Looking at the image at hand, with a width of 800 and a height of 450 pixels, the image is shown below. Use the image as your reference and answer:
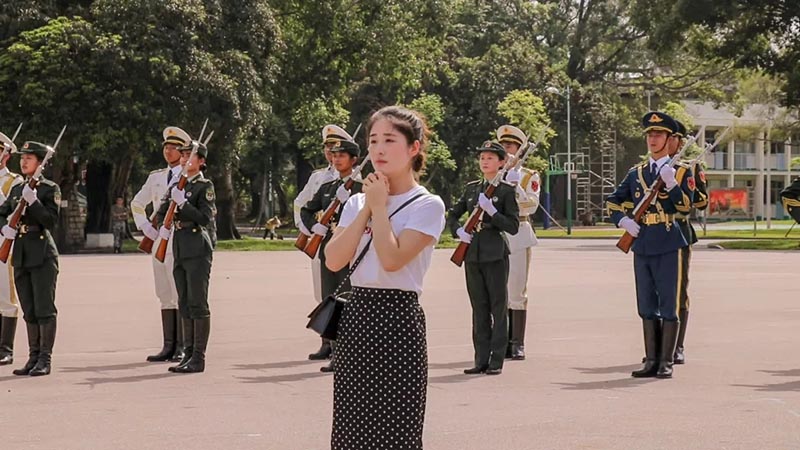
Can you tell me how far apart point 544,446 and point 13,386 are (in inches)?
175

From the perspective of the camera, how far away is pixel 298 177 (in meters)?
69.0

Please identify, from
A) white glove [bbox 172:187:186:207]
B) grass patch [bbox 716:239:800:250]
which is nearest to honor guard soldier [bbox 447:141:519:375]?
white glove [bbox 172:187:186:207]

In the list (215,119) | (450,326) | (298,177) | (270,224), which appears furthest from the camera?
(298,177)

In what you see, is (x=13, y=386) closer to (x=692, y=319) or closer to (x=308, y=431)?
(x=308, y=431)

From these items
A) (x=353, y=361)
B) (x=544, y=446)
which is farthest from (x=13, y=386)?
(x=353, y=361)

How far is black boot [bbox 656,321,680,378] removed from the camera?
10.8m

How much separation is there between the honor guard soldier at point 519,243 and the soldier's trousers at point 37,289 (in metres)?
3.86

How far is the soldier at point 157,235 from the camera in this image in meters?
11.7

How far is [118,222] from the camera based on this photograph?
39.7 meters

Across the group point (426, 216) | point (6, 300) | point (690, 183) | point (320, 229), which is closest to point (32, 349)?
point (6, 300)

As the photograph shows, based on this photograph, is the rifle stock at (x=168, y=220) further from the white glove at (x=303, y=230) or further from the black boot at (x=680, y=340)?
the black boot at (x=680, y=340)

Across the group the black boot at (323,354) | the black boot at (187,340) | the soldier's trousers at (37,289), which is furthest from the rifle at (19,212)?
the black boot at (323,354)

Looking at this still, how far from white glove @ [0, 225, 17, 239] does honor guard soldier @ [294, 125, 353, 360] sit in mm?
2407

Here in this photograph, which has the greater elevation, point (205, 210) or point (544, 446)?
point (205, 210)
